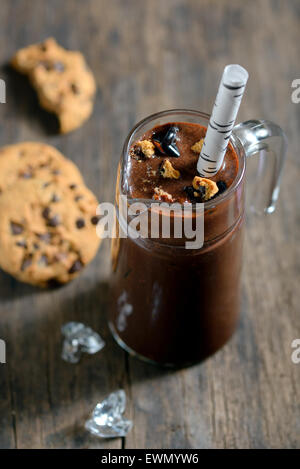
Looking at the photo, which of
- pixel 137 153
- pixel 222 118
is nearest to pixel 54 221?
pixel 137 153

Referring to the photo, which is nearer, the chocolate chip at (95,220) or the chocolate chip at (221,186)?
the chocolate chip at (221,186)

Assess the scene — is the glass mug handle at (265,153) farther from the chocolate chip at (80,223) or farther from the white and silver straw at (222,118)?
the chocolate chip at (80,223)

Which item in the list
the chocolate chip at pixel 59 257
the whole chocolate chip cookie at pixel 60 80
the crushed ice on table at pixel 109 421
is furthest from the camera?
the whole chocolate chip cookie at pixel 60 80

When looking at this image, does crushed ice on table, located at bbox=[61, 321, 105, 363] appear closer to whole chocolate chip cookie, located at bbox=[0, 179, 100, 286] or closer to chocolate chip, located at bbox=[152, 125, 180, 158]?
whole chocolate chip cookie, located at bbox=[0, 179, 100, 286]

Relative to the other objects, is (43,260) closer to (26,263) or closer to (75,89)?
(26,263)

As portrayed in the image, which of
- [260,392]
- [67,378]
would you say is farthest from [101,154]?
[260,392]

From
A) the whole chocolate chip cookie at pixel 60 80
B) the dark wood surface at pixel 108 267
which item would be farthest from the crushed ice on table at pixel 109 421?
the whole chocolate chip cookie at pixel 60 80
